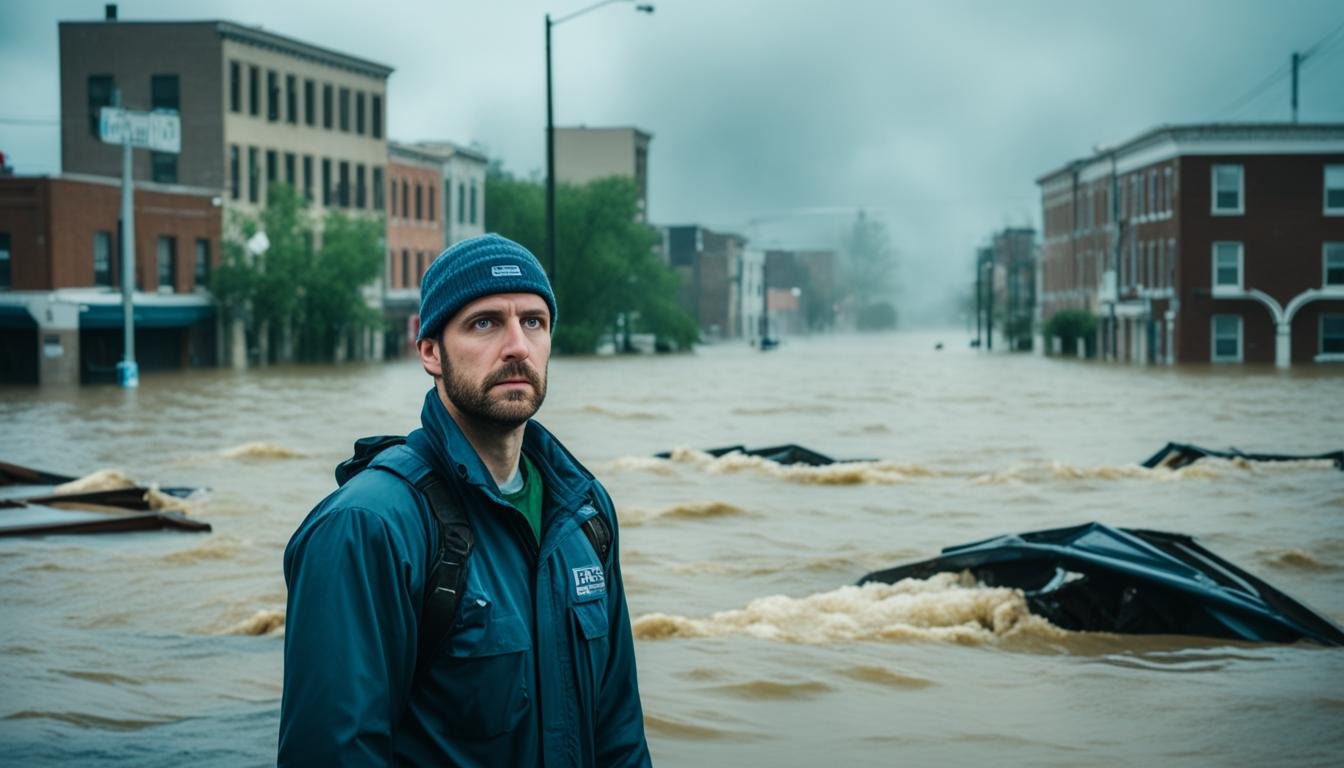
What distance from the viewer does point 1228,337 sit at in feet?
249

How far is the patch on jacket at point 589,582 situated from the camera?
4145 millimetres

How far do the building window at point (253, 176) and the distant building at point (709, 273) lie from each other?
69629 mm

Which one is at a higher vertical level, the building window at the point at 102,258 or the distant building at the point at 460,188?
the distant building at the point at 460,188

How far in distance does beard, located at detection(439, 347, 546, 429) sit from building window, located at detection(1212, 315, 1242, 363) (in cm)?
7486

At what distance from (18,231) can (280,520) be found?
132 ft

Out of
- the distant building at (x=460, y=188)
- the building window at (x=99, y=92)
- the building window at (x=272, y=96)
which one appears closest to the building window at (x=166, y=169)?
the building window at (x=99, y=92)

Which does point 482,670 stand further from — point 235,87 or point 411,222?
point 411,222

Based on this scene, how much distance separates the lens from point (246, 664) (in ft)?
41.0

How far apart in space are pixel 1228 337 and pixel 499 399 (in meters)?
75.1

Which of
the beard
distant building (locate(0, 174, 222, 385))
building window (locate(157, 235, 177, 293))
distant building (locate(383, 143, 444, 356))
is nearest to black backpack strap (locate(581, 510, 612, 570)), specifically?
the beard

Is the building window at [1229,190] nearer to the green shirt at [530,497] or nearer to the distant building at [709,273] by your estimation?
the distant building at [709,273]

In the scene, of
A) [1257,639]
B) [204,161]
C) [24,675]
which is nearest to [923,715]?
[1257,639]

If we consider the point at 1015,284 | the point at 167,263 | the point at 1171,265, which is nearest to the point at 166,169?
the point at 167,263

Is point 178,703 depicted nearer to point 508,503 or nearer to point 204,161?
point 508,503
